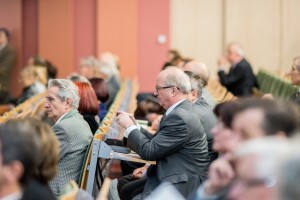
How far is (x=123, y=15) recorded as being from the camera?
44.4ft

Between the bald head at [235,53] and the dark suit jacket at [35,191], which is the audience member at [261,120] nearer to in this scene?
the dark suit jacket at [35,191]

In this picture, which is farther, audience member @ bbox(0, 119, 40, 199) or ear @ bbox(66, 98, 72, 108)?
ear @ bbox(66, 98, 72, 108)

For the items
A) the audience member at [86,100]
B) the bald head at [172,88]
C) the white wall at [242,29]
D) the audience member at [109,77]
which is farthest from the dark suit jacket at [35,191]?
the white wall at [242,29]

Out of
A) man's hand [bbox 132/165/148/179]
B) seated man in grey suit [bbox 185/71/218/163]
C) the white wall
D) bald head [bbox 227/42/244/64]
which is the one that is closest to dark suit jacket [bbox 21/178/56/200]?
seated man in grey suit [bbox 185/71/218/163]

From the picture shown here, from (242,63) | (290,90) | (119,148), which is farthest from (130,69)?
(119,148)

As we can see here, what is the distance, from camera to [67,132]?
445cm

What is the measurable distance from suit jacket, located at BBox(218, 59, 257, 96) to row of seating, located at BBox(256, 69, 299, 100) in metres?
0.25

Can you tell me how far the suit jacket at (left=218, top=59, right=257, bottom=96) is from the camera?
34.1 feet

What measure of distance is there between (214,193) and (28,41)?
37.3 ft

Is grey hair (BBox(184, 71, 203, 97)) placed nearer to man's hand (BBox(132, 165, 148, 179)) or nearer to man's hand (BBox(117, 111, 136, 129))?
man's hand (BBox(132, 165, 148, 179))

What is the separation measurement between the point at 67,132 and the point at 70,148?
0.10 meters

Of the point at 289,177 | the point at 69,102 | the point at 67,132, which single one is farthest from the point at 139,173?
the point at 289,177

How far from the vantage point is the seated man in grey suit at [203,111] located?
495 centimetres

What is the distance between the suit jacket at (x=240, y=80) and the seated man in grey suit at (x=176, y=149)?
6.03 metres
